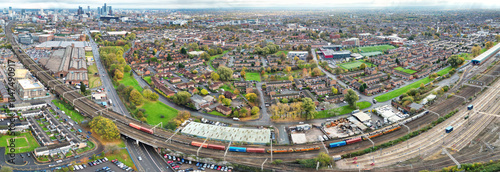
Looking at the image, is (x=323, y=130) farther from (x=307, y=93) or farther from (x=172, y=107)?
(x=172, y=107)

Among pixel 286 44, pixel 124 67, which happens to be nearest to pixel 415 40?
pixel 286 44

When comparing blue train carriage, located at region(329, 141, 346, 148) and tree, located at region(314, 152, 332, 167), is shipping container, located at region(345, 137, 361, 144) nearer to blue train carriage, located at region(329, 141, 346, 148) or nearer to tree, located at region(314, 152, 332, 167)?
blue train carriage, located at region(329, 141, 346, 148)

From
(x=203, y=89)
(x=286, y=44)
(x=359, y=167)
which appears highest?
(x=286, y=44)

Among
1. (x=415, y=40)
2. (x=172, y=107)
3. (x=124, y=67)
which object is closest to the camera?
(x=172, y=107)

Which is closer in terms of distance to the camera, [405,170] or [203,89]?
[405,170]

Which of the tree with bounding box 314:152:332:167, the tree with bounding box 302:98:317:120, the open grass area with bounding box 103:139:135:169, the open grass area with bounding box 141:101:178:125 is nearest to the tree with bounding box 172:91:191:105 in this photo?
the open grass area with bounding box 141:101:178:125

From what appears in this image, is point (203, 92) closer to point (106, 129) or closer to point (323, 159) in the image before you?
point (106, 129)

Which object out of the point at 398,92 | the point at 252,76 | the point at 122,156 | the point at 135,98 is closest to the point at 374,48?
the point at 398,92
